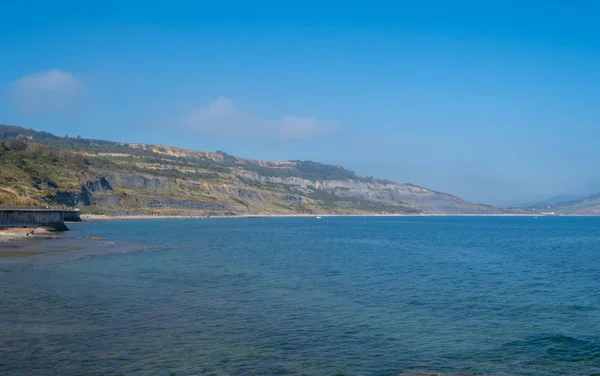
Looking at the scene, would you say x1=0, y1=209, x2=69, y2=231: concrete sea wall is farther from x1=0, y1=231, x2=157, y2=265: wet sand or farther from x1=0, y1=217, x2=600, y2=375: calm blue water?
x1=0, y1=217, x2=600, y2=375: calm blue water

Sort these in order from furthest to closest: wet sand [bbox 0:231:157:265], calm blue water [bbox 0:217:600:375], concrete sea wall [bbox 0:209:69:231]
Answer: concrete sea wall [bbox 0:209:69:231], wet sand [bbox 0:231:157:265], calm blue water [bbox 0:217:600:375]

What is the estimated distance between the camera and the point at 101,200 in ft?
596

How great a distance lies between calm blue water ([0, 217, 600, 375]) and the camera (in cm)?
1872

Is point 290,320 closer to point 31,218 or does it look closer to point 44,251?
point 44,251

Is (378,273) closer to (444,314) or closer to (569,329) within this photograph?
(444,314)

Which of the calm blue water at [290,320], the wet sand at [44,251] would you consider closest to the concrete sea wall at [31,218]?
the wet sand at [44,251]

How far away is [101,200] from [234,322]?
16977 centimetres

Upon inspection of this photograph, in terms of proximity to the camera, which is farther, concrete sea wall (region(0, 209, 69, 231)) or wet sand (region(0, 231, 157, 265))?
concrete sea wall (region(0, 209, 69, 231))

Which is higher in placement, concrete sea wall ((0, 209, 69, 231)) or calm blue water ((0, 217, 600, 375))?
concrete sea wall ((0, 209, 69, 231))

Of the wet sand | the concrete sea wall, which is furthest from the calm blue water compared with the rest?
the concrete sea wall

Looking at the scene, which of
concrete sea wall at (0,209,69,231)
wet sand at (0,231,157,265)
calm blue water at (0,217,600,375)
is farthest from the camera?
concrete sea wall at (0,209,69,231)

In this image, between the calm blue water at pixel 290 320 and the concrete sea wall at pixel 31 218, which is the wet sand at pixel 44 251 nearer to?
the calm blue water at pixel 290 320

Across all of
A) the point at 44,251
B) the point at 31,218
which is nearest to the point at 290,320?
the point at 44,251

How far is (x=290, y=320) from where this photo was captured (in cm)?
2548
